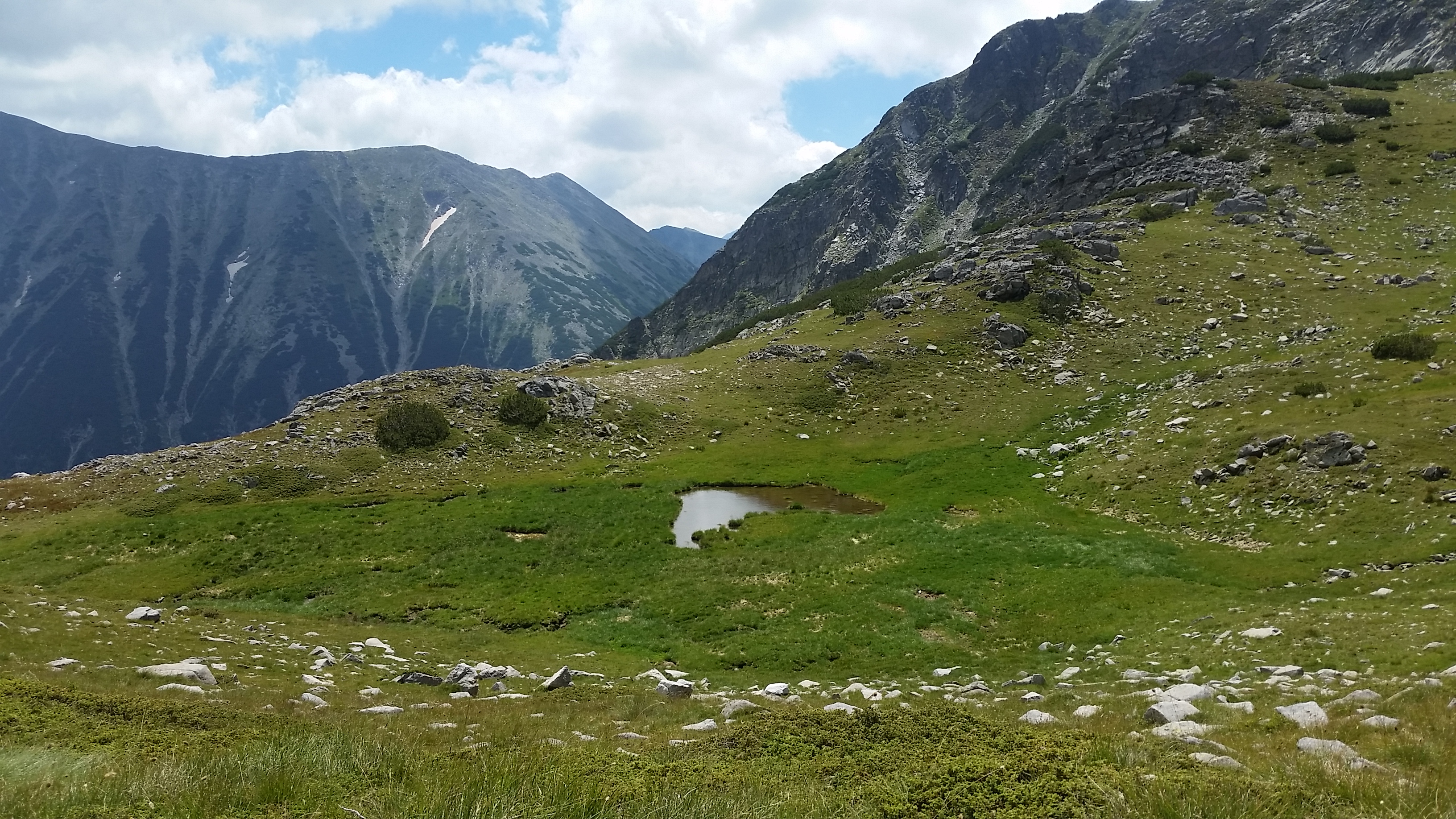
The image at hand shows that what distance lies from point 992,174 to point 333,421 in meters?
173

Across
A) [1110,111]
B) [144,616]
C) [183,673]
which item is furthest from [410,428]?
[1110,111]

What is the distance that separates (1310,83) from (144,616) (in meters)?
126

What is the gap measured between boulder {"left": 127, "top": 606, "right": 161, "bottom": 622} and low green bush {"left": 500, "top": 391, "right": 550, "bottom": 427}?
2774 centimetres

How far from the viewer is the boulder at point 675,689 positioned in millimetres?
15227

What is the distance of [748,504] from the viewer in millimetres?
38969

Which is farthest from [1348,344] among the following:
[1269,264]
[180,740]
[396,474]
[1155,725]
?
[396,474]

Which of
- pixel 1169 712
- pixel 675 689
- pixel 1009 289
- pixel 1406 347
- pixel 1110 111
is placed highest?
pixel 1110 111

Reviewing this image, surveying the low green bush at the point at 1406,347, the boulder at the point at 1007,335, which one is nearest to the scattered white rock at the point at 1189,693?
the low green bush at the point at 1406,347

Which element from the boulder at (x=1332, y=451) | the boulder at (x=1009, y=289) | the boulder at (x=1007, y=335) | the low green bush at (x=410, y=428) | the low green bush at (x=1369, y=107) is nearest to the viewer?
the boulder at (x=1332, y=451)

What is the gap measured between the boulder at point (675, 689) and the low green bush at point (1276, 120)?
101 meters

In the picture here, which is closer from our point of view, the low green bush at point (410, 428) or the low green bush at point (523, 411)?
the low green bush at point (410, 428)

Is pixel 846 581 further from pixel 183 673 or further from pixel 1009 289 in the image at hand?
pixel 1009 289

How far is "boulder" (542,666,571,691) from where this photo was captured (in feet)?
52.1

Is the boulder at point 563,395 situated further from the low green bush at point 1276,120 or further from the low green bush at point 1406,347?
the low green bush at point 1276,120
